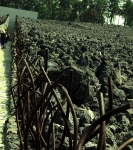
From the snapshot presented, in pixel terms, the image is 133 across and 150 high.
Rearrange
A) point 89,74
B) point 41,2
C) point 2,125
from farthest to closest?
1. point 41,2
2. point 89,74
3. point 2,125

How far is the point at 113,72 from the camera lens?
895 centimetres

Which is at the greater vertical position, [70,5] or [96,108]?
[70,5]

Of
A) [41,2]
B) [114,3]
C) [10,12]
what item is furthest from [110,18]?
[10,12]

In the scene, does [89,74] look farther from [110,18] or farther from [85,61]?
[110,18]

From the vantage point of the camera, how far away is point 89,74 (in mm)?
7695

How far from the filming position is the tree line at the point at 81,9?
87562 millimetres

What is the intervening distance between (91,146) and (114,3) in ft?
286

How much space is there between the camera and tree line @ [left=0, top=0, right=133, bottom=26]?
287ft

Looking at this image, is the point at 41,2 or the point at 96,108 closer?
the point at 96,108

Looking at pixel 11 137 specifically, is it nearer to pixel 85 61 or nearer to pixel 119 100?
pixel 119 100

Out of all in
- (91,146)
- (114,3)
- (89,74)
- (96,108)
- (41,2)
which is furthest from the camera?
(41,2)

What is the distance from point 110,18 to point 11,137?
8867 centimetres

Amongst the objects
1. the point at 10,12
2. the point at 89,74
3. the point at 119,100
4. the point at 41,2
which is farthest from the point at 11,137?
the point at 41,2

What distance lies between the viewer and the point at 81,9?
301ft
